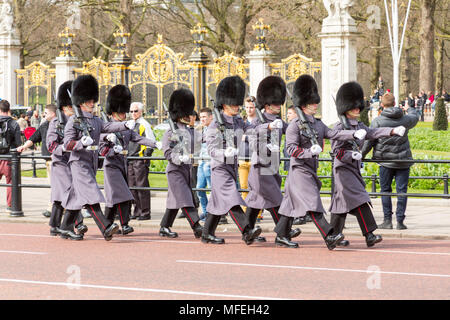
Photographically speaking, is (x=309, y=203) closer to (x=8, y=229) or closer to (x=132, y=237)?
(x=132, y=237)

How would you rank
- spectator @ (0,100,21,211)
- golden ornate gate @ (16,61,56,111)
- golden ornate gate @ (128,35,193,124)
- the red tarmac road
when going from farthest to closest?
golden ornate gate @ (16,61,56,111)
golden ornate gate @ (128,35,193,124)
spectator @ (0,100,21,211)
the red tarmac road

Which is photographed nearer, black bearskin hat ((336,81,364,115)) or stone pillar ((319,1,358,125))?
black bearskin hat ((336,81,364,115))

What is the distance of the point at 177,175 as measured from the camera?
11102 mm

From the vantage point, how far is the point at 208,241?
10602 mm

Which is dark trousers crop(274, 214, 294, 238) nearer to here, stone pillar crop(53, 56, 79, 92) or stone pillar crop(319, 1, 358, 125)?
stone pillar crop(319, 1, 358, 125)

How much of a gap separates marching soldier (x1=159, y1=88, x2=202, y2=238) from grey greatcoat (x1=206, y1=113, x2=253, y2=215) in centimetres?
59

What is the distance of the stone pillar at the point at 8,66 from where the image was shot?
31.9m

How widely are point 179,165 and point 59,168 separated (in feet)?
4.93

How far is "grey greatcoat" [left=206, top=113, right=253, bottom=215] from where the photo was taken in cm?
1031

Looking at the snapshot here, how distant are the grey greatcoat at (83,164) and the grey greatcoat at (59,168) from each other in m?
0.13

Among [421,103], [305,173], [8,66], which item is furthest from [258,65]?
[305,173]

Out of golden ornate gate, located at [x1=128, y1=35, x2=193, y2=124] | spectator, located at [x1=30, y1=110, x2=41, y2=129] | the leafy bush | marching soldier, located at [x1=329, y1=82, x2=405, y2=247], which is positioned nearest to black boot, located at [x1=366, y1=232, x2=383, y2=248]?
marching soldier, located at [x1=329, y1=82, x2=405, y2=247]

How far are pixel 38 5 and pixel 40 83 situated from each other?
37.3 feet
